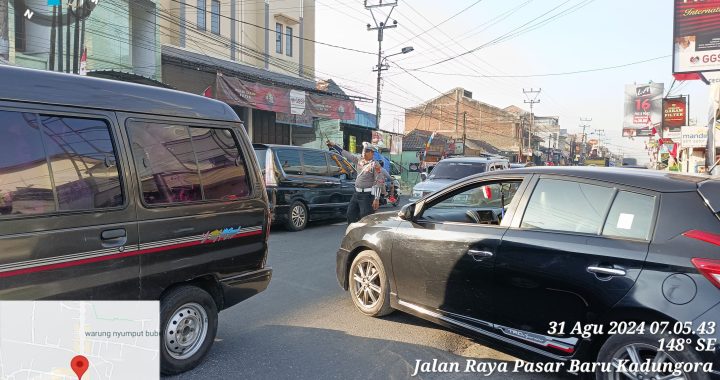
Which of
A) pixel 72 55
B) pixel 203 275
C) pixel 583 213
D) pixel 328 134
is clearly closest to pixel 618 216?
pixel 583 213

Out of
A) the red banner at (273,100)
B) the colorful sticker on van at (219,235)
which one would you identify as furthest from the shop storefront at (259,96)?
the colorful sticker on van at (219,235)

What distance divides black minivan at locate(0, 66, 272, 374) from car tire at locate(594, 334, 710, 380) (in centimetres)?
264

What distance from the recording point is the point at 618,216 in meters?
3.18

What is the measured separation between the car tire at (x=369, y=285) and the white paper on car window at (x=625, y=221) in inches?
85.3

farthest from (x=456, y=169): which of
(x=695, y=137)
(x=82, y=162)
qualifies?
(x=82, y=162)

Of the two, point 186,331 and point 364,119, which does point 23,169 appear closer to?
point 186,331

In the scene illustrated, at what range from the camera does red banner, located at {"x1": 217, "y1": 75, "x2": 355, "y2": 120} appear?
58.9ft

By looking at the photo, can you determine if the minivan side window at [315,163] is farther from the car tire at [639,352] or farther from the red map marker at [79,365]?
the red map marker at [79,365]

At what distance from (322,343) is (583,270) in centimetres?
219

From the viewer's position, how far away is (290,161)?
33.3 ft

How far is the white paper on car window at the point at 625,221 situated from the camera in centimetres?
309

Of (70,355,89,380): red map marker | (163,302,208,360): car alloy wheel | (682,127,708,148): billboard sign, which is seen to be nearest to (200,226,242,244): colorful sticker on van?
(163,302,208,360): car alloy wheel

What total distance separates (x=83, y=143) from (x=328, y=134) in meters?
21.5

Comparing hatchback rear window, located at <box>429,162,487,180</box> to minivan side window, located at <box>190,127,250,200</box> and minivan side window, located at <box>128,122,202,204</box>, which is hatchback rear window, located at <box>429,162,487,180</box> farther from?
minivan side window, located at <box>128,122,202,204</box>
